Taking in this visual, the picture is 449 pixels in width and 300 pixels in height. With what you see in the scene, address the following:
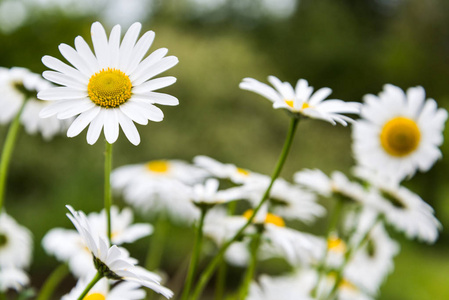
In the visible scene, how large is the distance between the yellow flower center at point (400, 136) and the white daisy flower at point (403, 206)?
3 cm

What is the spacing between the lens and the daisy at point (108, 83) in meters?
0.30

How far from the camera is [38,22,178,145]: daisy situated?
30 centimetres

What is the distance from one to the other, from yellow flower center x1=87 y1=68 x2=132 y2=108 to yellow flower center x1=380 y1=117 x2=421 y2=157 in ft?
1.06

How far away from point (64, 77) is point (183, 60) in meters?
2.30

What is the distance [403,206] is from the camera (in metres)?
0.53

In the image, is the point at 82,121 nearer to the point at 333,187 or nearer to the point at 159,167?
the point at 333,187

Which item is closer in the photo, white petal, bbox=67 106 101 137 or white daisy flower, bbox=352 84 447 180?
white petal, bbox=67 106 101 137

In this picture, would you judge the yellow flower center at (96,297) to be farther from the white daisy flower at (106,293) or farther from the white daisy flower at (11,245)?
the white daisy flower at (11,245)

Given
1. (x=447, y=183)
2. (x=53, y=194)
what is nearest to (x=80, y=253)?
(x=53, y=194)

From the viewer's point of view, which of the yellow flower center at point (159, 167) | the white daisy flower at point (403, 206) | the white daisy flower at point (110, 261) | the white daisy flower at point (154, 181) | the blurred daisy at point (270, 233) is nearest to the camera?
the white daisy flower at point (110, 261)

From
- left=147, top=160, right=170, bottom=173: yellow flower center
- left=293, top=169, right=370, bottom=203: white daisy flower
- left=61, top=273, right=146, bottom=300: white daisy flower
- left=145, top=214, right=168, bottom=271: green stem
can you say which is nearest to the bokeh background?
left=145, top=214, right=168, bottom=271: green stem

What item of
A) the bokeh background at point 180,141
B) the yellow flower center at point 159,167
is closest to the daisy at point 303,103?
the yellow flower center at point 159,167

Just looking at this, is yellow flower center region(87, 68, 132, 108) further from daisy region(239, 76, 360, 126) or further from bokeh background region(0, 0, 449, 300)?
bokeh background region(0, 0, 449, 300)

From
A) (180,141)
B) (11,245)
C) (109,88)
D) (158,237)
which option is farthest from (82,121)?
(180,141)
